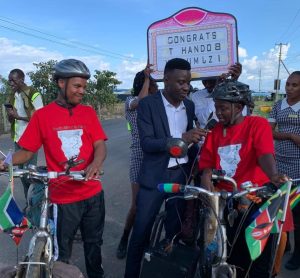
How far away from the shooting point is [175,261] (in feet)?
9.14

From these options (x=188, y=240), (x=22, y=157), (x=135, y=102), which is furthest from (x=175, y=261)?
(x=135, y=102)

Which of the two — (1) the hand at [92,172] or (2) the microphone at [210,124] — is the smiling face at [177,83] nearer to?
(2) the microphone at [210,124]

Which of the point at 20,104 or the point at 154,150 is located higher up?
the point at 20,104

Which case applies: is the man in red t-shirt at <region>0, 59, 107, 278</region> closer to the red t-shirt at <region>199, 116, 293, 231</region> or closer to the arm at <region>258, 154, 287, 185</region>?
the red t-shirt at <region>199, 116, 293, 231</region>

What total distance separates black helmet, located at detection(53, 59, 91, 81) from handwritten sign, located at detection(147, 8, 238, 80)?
4.11 ft

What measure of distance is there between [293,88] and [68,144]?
8.08 feet

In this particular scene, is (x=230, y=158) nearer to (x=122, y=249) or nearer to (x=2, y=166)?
(x=2, y=166)

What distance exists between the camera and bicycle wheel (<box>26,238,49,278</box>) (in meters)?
2.43

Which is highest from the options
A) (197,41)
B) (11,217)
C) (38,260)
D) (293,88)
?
(197,41)

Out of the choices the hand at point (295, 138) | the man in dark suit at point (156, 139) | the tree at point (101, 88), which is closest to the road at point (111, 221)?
the man in dark suit at point (156, 139)

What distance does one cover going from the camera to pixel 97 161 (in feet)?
9.73

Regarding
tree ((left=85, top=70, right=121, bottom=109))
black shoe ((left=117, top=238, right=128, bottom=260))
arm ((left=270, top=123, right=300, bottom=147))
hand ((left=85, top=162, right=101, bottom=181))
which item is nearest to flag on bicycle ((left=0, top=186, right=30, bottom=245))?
hand ((left=85, top=162, right=101, bottom=181))

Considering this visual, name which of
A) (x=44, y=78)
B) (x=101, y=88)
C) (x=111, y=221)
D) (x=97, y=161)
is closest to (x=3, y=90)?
(x=44, y=78)

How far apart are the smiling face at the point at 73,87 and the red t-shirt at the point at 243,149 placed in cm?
114
